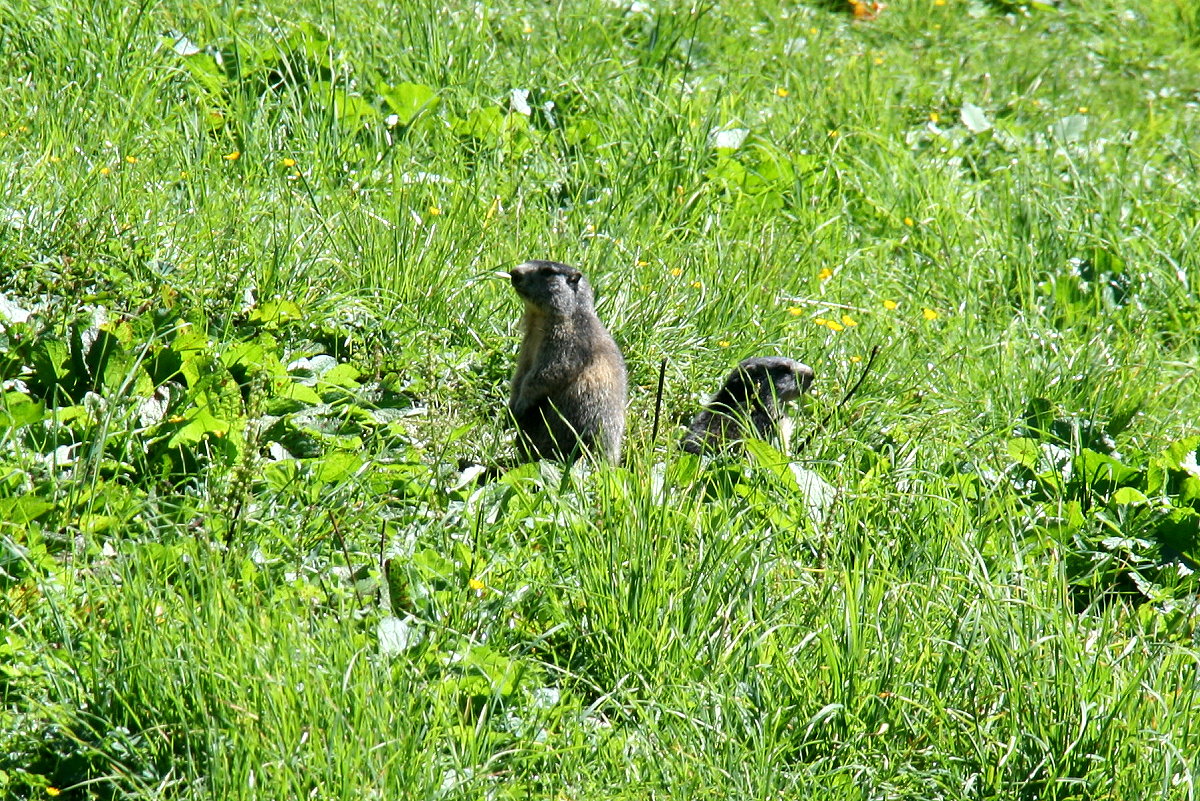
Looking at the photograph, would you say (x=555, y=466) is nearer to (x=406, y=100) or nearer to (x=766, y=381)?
(x=766, y=381)

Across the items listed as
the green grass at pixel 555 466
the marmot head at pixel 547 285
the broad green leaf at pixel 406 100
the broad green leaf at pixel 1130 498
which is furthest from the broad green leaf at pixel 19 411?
the broad green leaf at pixel 1130 498

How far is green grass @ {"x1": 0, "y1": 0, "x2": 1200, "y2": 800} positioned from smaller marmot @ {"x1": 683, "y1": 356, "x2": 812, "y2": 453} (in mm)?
207

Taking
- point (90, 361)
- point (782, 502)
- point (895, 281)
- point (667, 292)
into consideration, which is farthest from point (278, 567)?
point (895, 281)

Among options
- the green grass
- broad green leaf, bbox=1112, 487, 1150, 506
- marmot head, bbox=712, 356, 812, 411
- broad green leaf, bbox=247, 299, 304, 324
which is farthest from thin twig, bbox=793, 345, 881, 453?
broad green leaf, bbox=247, 299, 304, 324

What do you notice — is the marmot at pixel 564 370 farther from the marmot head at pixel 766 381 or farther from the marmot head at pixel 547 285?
the marmot head at pixel 766 381

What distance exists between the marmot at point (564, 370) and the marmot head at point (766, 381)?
1.57ft

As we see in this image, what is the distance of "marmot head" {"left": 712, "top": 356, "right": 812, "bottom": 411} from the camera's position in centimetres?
524

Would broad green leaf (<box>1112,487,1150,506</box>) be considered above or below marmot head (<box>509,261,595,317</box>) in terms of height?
below

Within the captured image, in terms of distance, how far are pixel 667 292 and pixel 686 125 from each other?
1576mm

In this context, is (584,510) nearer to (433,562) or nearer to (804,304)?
(433,562)

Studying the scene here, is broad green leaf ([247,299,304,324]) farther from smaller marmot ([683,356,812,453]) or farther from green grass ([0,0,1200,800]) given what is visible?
smaller marmot ([683,356,812,453])

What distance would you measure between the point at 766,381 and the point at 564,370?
0.85 metres

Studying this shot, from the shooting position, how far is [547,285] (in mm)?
5371

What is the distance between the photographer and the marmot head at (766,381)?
5242mm
